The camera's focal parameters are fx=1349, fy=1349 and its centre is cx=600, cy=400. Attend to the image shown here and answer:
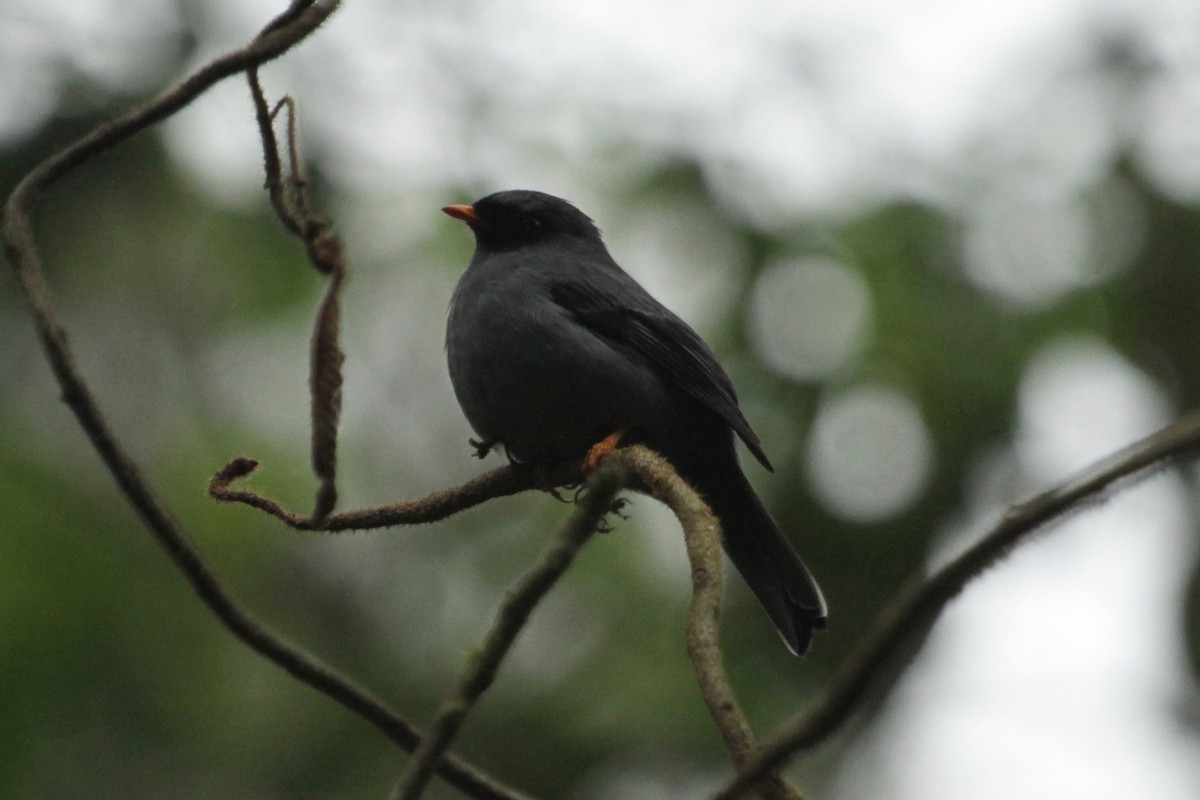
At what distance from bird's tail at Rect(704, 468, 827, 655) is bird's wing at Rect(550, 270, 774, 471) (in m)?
0.20

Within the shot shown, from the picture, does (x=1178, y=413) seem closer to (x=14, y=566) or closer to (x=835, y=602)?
(x=835, y=602)

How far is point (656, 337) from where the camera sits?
17.7ft

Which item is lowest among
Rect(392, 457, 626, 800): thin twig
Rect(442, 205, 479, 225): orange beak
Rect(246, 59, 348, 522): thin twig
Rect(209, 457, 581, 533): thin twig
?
Rect(442, 205, 479, 225): orange beak

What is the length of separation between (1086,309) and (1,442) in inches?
308

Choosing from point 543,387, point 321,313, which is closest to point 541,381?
point 543,387

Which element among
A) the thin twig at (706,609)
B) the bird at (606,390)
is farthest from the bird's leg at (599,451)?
the thin twig at (706,609)

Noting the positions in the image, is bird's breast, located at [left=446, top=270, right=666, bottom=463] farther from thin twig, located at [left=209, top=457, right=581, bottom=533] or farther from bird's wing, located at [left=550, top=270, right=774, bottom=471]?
thin twig, located at [left=209, top=457, right=581, bottom=533]

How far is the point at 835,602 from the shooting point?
28.6 ft

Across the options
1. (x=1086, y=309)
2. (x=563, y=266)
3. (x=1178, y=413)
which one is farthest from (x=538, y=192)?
(x=1178, y=413)

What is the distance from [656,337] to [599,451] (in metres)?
0.98

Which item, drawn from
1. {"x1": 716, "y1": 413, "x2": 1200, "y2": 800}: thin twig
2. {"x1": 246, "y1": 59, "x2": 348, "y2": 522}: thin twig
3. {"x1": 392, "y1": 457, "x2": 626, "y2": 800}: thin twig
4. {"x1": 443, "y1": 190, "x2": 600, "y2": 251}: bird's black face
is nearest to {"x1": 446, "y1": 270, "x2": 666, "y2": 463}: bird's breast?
{"x1": 443, "y1": 190, "x2": 600, "y2": 251}: bird's black face

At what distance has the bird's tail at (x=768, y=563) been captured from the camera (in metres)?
4.92

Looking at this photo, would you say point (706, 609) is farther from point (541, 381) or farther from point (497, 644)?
point (541, 381)

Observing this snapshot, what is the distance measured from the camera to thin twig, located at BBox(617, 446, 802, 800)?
2053mm
